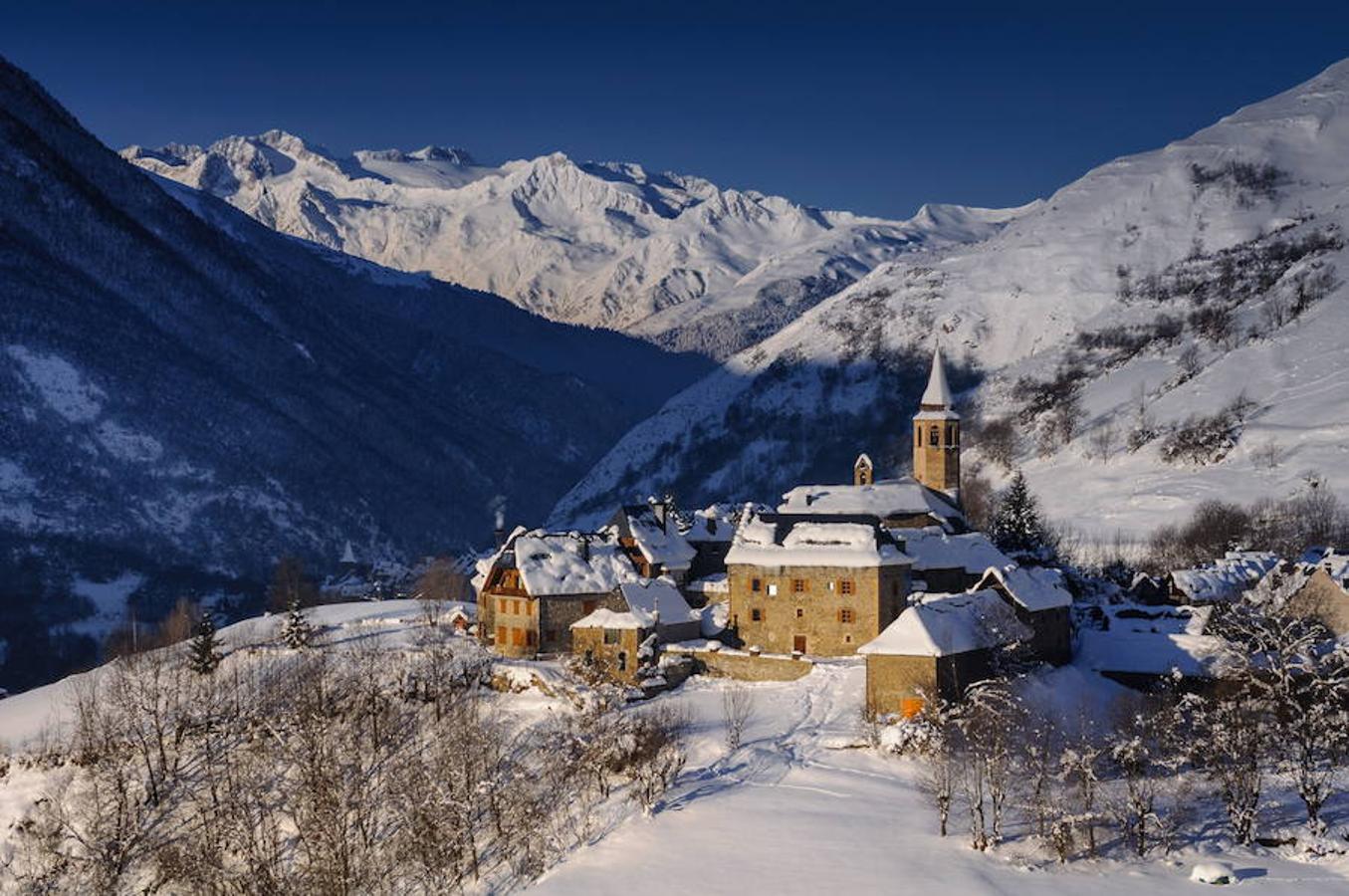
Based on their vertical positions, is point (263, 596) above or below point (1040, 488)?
below

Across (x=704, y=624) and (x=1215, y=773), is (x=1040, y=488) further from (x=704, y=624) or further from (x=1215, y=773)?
(x=1215, y=773)

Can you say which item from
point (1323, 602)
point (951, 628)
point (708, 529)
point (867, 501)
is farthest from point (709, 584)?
point (1323, 602)

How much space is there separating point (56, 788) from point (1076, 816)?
152 ft

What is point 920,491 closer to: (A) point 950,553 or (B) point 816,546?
(A) point 950,553

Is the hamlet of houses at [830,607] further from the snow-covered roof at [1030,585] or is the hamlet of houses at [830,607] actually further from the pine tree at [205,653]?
the pine tree at [205,653]

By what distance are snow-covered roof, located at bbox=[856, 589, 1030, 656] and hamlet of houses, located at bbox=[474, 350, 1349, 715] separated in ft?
0.29

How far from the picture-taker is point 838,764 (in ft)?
182

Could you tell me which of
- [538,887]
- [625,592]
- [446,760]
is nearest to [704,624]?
[625,592]

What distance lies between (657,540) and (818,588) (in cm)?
1599

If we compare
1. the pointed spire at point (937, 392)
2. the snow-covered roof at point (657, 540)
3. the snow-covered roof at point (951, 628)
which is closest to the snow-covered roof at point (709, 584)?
the snow-covered roof at point (657, 540)

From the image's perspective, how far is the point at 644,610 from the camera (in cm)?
7538

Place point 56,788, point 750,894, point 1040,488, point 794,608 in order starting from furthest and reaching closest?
point 1040,488 → point 794,608 → point 56,788 → point 750,894

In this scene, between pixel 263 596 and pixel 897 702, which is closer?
pixel 897 702

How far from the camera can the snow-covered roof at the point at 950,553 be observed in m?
80.6
